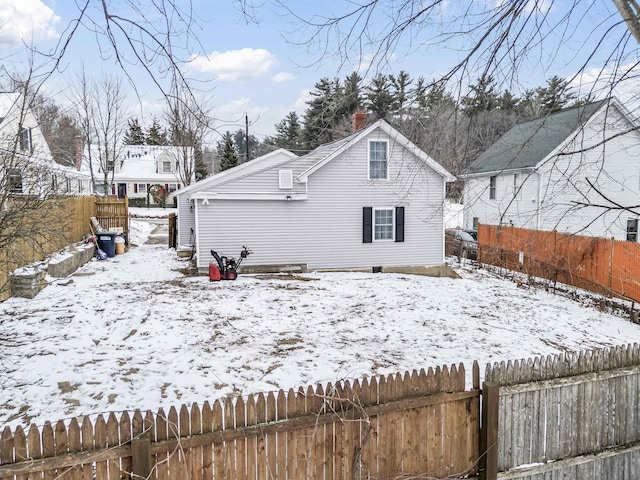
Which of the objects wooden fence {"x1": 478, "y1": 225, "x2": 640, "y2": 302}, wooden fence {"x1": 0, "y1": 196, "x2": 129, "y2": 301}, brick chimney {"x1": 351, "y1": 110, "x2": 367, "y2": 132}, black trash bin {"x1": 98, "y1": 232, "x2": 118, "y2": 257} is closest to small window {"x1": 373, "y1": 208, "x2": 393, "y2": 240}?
wooden fence {"x1": 478, "y1": 225, "x2": 640, "y2": 302}

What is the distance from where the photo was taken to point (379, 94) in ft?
13.5

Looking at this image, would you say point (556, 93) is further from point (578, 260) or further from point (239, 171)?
point (239, 171)

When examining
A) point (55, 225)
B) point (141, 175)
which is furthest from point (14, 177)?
point (141, 175)

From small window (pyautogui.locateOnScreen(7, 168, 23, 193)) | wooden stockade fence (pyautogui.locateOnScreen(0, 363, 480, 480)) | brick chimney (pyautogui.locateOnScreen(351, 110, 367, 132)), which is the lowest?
wooden stockade fence (pyautogui.locateOnScreen(0, 363, 480, 480))

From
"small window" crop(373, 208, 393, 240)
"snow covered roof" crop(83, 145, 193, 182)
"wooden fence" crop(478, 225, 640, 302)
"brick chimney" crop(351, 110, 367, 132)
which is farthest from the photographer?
"snow covered roof" crop(83, 145, 193, 182)

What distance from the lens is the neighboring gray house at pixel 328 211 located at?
13883 mm

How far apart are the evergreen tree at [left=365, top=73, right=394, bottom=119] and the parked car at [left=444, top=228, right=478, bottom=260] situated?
48.1ft

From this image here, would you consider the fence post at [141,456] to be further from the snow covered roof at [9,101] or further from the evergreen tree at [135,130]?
the snow covered roof at [9,101]

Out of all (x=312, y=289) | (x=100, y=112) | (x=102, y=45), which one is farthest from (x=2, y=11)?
(x=100, y=112)

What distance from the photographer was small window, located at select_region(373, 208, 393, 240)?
595 inches

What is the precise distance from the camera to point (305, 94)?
3.90m

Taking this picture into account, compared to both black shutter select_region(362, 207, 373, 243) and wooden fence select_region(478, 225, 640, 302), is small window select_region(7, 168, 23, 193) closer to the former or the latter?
wooden fence select_region(478, 225, 640, 302)

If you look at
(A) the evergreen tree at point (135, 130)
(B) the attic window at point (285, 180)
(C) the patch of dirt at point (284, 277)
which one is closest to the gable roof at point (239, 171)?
(B) the attic window at point (285, 180)

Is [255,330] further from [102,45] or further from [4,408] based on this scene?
[102,45]
